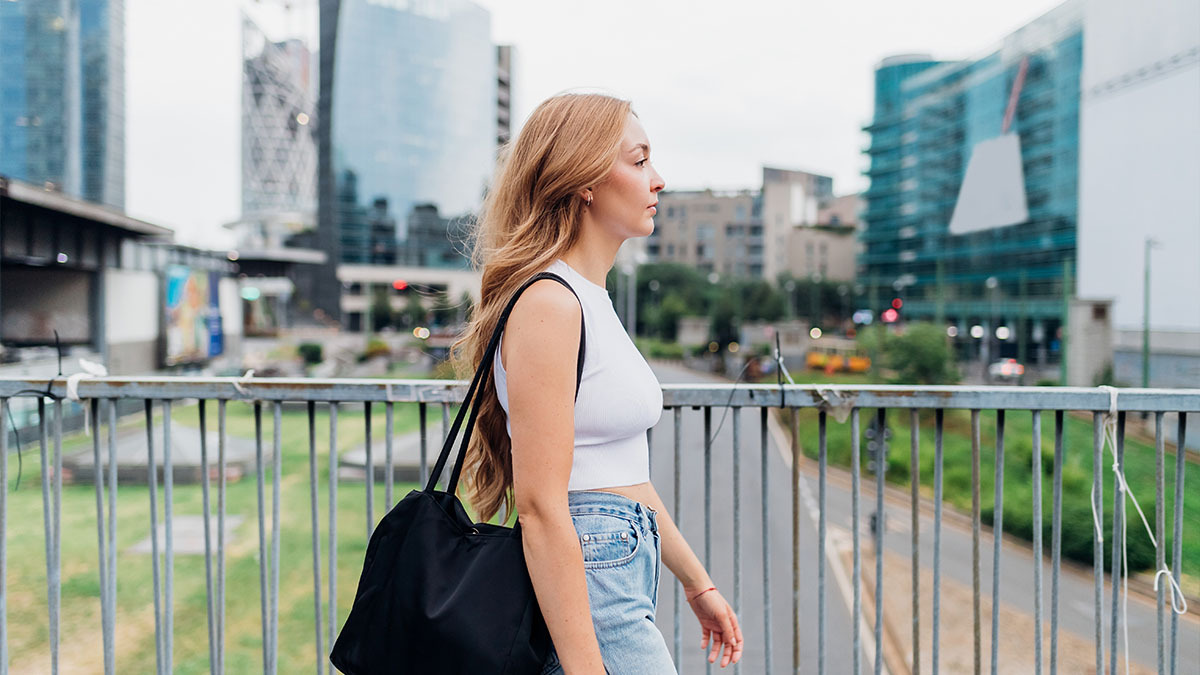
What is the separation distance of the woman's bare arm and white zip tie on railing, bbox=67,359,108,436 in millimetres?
1450

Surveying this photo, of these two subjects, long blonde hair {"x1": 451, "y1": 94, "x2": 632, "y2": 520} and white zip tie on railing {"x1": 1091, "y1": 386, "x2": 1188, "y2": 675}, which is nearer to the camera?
long blonde hair {"x1": 451, "y1": 94, "x2": 632, "y2": 520}

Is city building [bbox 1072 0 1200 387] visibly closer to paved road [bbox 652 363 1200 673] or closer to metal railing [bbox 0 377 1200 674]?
paved road [bbox 652 363 1200 673]

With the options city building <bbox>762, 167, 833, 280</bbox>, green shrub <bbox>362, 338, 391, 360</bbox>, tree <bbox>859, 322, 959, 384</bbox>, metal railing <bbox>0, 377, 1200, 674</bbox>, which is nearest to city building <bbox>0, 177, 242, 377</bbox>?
metal railing <bbox>0, 377, 1200, 674</bbox>

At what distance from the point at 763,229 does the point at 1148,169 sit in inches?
1567

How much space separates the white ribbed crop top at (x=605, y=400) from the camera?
104 centimetres

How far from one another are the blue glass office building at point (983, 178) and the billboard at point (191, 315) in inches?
363

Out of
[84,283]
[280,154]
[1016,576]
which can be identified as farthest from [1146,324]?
[280,154]

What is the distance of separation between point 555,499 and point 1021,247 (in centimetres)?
651

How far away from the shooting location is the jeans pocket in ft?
3.44

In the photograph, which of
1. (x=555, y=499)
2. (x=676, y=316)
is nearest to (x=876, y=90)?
(x=555, y=499)

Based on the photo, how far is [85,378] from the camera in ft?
6.03

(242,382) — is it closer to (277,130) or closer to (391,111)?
(391,111)

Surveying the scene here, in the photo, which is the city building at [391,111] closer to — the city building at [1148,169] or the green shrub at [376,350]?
the green shrub at [376,350]

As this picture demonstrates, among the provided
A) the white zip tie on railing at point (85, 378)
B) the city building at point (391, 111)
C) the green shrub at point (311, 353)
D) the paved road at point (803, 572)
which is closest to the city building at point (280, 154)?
the city building at point (391, 111)
